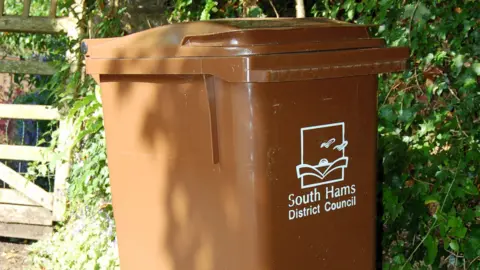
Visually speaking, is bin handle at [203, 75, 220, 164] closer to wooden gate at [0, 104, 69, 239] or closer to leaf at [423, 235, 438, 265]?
leaf at [423, 235, 438, 265]

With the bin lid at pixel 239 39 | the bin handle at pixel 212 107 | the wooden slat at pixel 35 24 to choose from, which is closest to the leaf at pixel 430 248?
the bin lid at pixel 239 39

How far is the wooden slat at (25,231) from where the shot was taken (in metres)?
5.87

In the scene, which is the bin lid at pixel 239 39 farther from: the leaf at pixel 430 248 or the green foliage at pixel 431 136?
the leaf at pixel 430 248

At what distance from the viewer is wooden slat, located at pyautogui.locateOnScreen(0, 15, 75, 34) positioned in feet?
19.0

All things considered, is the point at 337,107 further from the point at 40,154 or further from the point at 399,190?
the point at 40,154

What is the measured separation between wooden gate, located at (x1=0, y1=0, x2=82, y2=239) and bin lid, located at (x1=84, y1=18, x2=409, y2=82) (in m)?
2.32

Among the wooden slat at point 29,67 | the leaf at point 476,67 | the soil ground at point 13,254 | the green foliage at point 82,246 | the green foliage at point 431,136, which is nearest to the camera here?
the green foliage at point 431,136

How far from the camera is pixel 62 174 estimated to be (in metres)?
5.70

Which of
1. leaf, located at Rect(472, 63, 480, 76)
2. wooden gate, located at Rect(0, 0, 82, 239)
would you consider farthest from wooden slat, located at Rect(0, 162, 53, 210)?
leaf, located at Rect(472, 63, 480, 76)

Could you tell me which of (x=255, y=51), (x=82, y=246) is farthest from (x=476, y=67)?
(x=82, y=246)

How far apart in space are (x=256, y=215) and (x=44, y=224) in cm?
316

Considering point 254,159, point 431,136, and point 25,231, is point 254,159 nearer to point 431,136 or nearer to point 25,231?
point 431,136

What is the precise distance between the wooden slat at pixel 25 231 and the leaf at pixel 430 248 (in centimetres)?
285

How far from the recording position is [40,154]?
5.77 m
